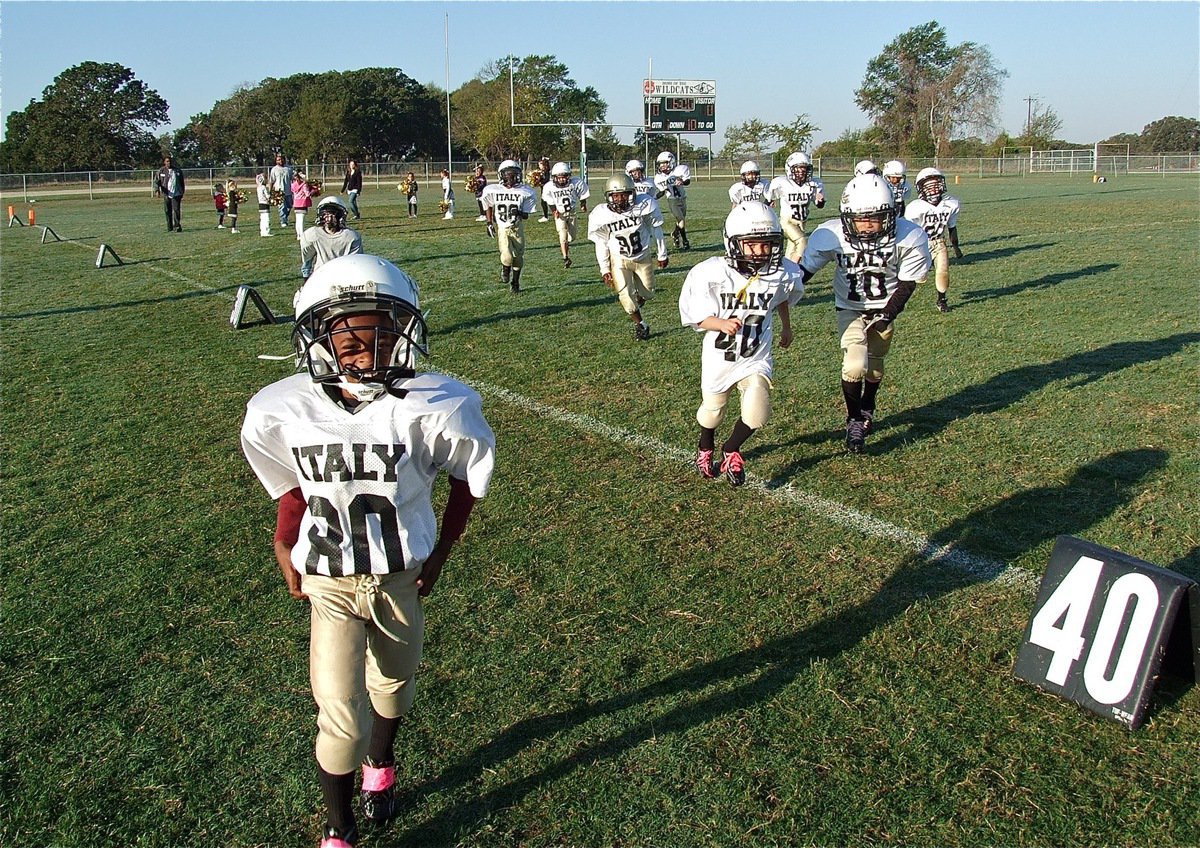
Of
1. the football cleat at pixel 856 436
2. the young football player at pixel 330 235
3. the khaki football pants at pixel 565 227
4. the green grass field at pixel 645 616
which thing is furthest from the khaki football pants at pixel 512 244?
the football cleat at pixel 856 436

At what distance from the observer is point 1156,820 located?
283cm

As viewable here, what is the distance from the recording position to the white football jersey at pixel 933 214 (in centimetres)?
1217

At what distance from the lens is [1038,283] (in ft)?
42.5

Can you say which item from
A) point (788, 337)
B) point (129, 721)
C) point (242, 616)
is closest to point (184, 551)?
point (242, 616)

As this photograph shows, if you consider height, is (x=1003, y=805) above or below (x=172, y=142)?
below

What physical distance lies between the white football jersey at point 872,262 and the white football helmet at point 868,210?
0.08m

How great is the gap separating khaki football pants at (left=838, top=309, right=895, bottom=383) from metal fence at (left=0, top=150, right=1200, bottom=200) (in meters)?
44.8

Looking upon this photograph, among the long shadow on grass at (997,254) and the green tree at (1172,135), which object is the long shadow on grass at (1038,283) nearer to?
the long shadow on grass at (997,254)

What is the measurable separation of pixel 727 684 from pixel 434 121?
291 ft

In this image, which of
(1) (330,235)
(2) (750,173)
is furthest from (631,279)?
(2) (750,173)

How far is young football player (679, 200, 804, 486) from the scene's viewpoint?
18.5 ft

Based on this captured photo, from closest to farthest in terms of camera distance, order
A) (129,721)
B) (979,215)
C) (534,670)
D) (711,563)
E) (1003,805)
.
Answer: (1003,805), (129,721), (534,670), (711,563), (979,215)

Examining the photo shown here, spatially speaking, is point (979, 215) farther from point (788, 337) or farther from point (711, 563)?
point (711, 563)

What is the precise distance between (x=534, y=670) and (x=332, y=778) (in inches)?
44.1
